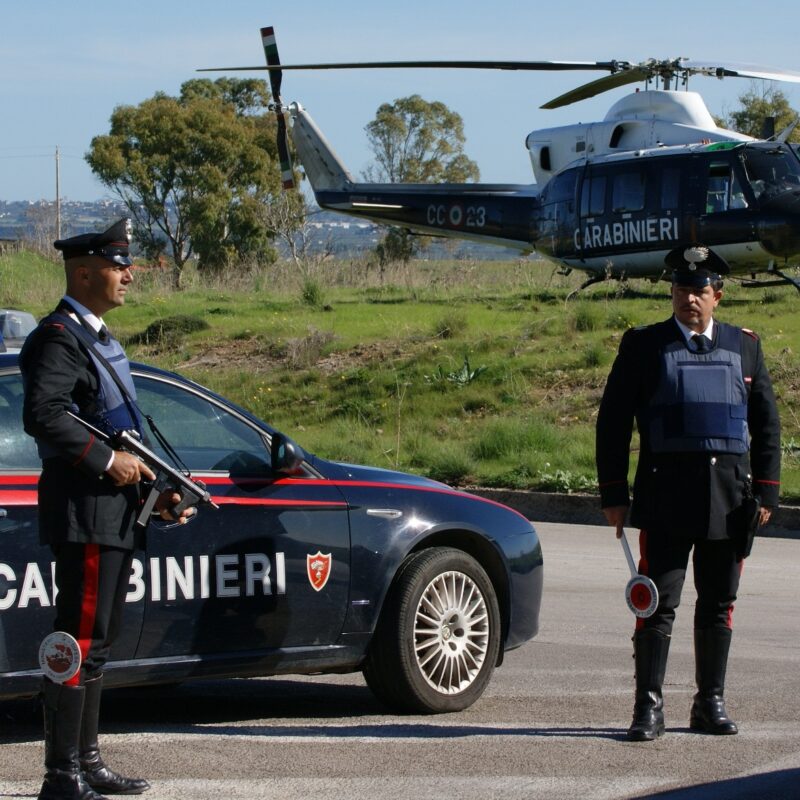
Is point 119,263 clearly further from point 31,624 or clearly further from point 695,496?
point 695,496

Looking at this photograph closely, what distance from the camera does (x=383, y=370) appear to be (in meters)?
21.5

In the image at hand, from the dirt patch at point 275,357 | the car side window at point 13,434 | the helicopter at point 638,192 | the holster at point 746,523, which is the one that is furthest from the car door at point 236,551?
the helicopter at point 638,192

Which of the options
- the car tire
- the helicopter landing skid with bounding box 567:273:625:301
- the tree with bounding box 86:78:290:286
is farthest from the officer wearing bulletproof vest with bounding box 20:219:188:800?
the tree with bounding box 86:78:290:286

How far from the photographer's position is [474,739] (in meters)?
6.25

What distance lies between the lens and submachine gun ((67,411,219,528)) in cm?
516

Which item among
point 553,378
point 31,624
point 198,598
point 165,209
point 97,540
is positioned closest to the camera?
point 97,540

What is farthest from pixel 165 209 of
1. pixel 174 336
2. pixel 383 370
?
pixel 383 370

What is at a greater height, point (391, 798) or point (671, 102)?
point (671, 102)

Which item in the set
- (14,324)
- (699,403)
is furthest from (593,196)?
(699,403)

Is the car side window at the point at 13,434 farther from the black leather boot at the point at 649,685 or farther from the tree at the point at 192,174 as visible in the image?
the tree at the point at 192,174

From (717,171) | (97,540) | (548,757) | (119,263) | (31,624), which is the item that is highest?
(717,171)

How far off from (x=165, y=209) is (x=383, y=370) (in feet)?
138

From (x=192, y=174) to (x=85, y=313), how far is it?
184 ft

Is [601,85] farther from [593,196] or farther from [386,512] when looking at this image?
[386,512]
